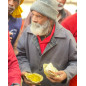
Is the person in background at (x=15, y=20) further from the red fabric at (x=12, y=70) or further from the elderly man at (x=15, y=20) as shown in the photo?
the red fabric at (x=12, y=70)

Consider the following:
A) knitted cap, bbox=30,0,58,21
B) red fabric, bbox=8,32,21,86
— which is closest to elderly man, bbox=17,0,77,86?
knitted cap, bbox=30,0,58,21

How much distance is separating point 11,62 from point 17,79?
155 mm

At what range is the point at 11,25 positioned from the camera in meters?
2.53

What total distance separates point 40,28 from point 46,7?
0.74 ft

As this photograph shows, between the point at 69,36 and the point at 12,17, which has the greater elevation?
the point at 12,17

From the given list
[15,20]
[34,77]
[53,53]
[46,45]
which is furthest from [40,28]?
[15,20]

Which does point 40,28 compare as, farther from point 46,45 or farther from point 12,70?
point 12,70

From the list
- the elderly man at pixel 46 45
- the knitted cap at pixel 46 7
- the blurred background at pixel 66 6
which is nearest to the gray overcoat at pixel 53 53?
the elderly man at pixel 46 45

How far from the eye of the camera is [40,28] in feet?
6.01

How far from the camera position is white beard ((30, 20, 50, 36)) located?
1822 mm

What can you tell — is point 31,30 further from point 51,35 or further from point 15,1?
point 15,1

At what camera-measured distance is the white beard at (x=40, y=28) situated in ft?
5.98
